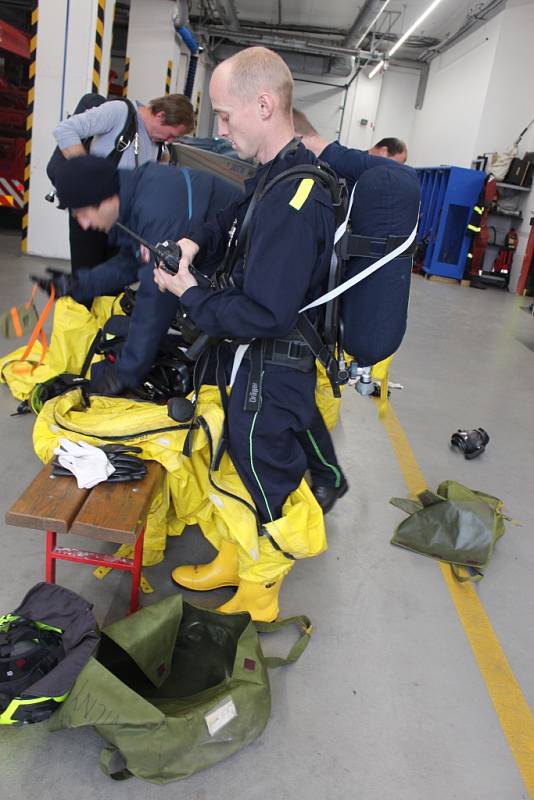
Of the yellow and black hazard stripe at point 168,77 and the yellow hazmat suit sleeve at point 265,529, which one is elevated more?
the yellow and black hazard stripe at point 168,77

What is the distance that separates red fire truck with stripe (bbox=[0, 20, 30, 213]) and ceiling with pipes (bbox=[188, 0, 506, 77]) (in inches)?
306

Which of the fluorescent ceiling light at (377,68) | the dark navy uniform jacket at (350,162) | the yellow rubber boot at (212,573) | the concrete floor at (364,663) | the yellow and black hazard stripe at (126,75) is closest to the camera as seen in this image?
the concrete floor at (364,663)

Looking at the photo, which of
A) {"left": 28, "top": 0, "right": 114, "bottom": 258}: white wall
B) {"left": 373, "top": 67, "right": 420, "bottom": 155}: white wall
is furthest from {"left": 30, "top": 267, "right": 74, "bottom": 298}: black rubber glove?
{"left": 373, "top": 67, "right": 420, "bottom": 155}: white wall

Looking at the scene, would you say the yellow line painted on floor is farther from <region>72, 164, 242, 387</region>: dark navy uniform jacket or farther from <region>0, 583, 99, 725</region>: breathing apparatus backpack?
<region>72, 164, 242, 387</region>: dark navy uniform jacket

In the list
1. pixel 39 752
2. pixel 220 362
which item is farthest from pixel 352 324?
pixel 39 752

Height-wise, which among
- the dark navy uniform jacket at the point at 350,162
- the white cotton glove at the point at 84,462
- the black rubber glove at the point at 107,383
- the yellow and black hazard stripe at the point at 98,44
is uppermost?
the yellow and black hazard stripe at the point at 98,44

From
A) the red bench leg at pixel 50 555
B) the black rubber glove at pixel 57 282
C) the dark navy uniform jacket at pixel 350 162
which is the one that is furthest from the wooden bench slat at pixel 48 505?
the dark navy uniform jacket at pixel 350 162

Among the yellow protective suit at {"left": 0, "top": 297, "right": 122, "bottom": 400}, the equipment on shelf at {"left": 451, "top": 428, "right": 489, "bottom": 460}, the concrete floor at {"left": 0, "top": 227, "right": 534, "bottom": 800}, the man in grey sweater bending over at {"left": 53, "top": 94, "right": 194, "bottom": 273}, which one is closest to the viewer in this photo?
the concrete floor at {"left": 0, "top": 227, "right": 534, "bottom": 800}

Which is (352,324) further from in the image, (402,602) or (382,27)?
(382,27)

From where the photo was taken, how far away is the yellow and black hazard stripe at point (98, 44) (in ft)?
23.7

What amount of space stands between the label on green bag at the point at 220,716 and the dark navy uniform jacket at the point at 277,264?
3.41 feet

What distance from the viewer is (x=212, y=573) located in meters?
2.48

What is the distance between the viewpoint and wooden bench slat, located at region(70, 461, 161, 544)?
6.04 feet

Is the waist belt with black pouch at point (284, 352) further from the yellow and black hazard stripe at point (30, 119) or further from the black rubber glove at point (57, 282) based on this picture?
the yellow and black hazard stripe at point (30, 119)
